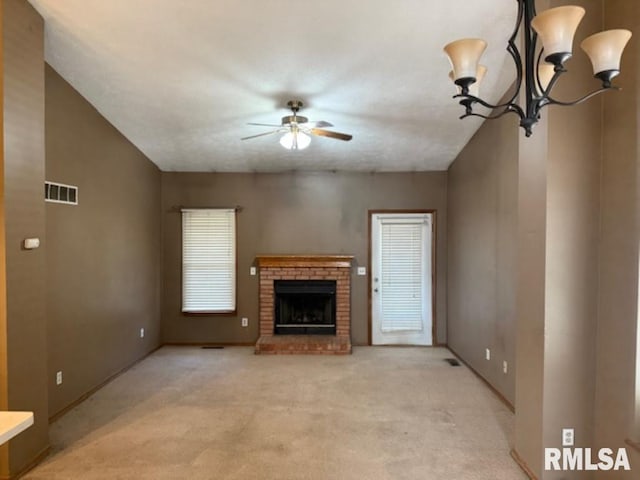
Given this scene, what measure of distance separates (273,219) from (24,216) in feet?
11.6

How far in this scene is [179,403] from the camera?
3770 millimetres

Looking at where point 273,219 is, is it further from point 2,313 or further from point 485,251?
point 2,313

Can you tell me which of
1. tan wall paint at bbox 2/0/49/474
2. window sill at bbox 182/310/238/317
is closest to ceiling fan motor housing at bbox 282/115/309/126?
tan wall paint at bbox 2/0/49/474

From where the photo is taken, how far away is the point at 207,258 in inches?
232

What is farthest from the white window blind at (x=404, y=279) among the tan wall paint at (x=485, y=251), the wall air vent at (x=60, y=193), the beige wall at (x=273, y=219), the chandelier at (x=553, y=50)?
the chandelier at (x=553, y=50)

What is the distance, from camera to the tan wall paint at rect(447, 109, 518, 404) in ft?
12.1

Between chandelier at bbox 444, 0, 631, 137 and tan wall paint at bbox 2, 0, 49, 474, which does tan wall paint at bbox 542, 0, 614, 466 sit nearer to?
chandelier at bbox 444, 0, 631, 137

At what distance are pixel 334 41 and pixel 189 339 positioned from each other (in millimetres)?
4694

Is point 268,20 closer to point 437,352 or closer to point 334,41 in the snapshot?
point 334,41

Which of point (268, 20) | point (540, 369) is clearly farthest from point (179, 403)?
point (268, 20)

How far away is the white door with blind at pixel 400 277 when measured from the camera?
5859mm

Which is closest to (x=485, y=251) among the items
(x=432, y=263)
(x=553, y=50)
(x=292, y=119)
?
(x=432, y=263)

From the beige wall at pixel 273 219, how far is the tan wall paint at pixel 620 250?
358 centimetres

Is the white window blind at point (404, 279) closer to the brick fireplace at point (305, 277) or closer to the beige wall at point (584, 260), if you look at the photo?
the brick fireplace at point (305, 277)
